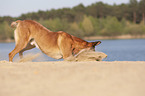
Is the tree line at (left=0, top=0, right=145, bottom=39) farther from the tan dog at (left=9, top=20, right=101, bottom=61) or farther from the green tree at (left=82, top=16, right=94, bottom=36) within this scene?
the tan dog at (left=9, top=20, right=101, bottom=61)

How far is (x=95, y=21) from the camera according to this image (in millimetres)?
115938
